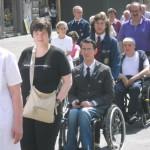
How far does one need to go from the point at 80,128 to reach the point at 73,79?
87 centimetres

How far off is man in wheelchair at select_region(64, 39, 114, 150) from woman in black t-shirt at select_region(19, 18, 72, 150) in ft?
3.27

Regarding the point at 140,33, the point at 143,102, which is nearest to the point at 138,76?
the point at 143,102

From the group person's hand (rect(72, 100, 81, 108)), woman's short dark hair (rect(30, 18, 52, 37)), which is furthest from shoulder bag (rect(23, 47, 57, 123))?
person's hand (rect(72, 100, 81, 108))

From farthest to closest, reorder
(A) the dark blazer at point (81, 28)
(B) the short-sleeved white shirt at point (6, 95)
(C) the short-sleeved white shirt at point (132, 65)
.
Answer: (A) the dark blazer at point (81, 28), (C) the short-sleeved white shirt at point (132, 65), (B) the short-sleeved white shirt at point (6, 95)

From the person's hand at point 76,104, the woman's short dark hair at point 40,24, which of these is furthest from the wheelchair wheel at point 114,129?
the woman's short dark hair at point 40,24

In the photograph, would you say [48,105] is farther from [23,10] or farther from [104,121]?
[23,10]

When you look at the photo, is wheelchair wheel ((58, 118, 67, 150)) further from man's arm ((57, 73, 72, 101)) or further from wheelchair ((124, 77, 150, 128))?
wheelchair ((124, 77, 150, 128))

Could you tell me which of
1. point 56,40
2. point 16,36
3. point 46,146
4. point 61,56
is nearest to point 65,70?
point 61,56

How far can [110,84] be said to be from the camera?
22.8 feet

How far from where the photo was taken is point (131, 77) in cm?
890

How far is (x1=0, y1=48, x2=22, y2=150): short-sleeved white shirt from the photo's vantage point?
4.31 meters

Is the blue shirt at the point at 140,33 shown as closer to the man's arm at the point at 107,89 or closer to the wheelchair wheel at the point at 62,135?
the man's arm at the point at 107,89

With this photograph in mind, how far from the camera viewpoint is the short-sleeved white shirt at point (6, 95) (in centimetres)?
431

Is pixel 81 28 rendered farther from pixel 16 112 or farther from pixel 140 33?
pixel 16 112
